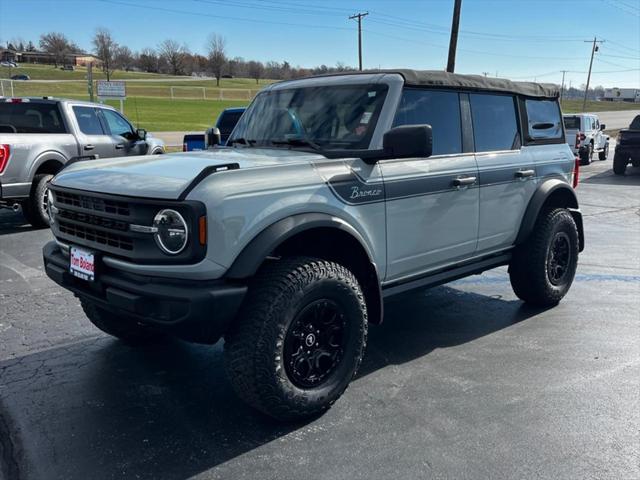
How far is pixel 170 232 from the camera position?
9.27ft

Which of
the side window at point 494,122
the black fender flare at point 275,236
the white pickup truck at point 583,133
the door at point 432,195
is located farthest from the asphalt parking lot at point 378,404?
the white pickup truck at point 583,133

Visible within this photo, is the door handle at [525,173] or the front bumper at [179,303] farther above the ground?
the door handle at [525,173]

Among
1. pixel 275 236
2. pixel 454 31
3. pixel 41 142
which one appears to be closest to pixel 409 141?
pixel 275 236

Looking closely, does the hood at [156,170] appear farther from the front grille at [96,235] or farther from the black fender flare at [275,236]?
the black fender flare at [275,236]

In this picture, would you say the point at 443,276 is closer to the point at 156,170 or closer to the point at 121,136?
the point at 156,170

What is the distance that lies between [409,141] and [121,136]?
8.55 metres

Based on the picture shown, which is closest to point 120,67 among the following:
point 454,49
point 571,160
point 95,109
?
point 454,49

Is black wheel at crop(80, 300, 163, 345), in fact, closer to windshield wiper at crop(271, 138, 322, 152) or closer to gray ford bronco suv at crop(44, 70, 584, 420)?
A: gray ford bronco suv at crop(44, 70, 584, 420)

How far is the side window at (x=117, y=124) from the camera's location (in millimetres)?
10458

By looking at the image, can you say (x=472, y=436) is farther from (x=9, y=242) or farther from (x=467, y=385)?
(x=9, y=242)

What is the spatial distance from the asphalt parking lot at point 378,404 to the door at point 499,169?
85 cm

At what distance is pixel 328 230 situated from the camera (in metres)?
3.32

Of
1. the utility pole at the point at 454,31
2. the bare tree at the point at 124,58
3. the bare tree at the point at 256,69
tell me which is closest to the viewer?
the utility pole at the point at 454,31

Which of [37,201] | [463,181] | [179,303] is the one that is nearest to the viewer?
[179,303]
